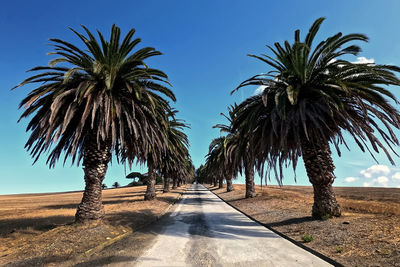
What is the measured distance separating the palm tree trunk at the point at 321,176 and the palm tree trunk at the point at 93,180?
1023 cm

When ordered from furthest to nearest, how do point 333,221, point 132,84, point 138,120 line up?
point 138,120 → point 132,84 → point 333,221

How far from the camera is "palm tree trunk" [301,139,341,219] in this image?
9828 mm

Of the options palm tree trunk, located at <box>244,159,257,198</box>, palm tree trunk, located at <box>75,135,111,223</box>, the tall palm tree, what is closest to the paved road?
palm tree trunk, located at <box>75,135,111,223</box>

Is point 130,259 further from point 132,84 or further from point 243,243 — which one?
point 132,84

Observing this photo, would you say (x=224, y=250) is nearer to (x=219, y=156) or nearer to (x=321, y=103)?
(x=321, y=103)

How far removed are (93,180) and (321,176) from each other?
10989 millimetres

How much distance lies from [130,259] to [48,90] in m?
8.71

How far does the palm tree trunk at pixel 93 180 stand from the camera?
9711 mm

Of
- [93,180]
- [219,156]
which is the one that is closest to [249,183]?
[219,156]

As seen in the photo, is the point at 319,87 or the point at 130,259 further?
the point at 319,87

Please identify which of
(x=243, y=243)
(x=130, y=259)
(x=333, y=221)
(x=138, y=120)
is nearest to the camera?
(x=130, y=259)

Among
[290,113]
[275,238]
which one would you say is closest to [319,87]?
[290,113]

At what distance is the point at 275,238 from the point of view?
787 centimetres

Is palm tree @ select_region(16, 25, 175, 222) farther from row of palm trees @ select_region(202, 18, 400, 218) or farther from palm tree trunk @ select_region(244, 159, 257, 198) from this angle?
palm tree trunk @ select_region(244, 159, 257, 198)
